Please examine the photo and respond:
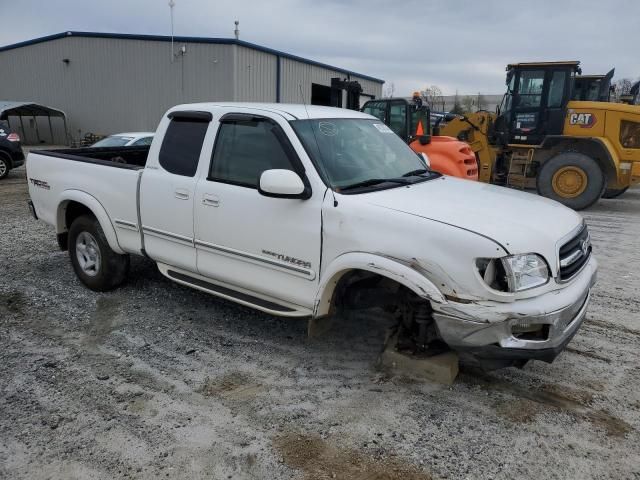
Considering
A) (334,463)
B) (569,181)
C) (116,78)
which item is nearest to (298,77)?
(116,78)

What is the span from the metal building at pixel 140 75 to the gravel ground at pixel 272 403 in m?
17.0

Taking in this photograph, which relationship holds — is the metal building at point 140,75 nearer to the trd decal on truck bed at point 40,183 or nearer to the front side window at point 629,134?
the front side window at point 629,134

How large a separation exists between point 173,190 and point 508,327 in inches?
112

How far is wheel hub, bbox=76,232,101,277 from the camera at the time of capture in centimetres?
532

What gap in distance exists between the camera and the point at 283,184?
11.4ft

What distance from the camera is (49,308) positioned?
5023 mm

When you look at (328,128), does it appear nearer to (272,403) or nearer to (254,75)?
(272,403)

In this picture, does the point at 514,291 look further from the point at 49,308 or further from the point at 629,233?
the point at 629,233

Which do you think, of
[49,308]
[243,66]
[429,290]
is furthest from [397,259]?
[243,66]

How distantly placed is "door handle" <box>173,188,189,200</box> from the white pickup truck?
0.04 feet

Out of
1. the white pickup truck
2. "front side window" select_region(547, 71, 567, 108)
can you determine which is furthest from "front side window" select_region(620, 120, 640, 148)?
the white pickup truck

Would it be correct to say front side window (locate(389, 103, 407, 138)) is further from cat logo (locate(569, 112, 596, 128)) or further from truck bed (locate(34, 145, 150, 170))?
truck bed (locate(34, 145, 150, 170))

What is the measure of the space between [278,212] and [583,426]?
241cm

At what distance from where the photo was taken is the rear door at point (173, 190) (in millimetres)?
4301
